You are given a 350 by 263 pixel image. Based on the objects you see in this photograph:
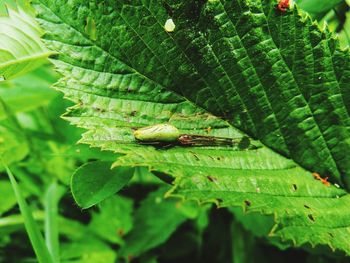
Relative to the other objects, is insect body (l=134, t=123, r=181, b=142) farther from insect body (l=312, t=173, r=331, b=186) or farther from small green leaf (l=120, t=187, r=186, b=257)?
small green leaf (l=120, t=187, r=186, b=257)

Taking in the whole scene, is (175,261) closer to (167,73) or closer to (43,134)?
(43,134)

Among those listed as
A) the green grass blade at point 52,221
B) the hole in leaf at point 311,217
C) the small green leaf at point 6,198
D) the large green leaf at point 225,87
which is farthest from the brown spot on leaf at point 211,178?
the small green leaf at point 6,198

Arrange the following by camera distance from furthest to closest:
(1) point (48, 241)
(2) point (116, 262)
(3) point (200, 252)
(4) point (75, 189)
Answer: (3) point (200, 252), (2) point (116, 262), (1) point (48, 241), (4) point (75, 189)

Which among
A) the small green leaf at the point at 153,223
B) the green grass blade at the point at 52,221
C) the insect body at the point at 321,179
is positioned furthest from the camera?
the small green leaf at the point at 153,223

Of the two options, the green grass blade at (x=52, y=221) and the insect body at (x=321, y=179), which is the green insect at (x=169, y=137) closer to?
the insect body at (x=321, y=179)

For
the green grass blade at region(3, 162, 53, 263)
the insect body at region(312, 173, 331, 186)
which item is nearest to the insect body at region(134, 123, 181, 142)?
the green grass blade at region(3, 162, 53, 263)

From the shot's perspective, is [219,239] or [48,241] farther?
[219,239]

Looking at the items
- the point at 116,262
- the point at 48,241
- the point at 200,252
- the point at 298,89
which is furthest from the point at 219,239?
the point at 298,89
